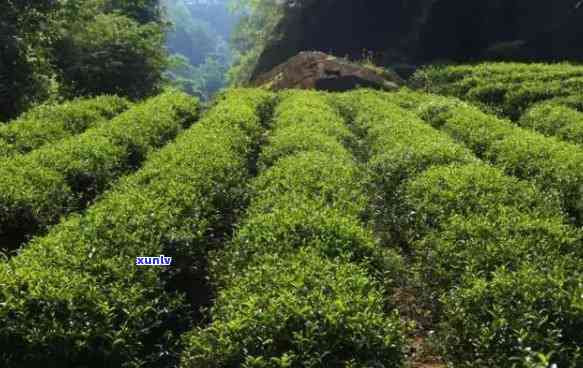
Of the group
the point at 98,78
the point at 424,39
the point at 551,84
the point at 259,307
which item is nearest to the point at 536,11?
the point at 424,39

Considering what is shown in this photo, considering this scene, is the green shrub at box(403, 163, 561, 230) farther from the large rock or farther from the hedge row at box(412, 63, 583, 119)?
the large rock

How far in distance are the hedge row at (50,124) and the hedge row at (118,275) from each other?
5.14 m

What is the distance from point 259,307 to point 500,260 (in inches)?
129

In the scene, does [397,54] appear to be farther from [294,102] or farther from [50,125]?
[50,125]

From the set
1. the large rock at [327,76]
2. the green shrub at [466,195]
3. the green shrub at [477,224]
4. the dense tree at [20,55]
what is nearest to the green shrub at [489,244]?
the green shrub at [477,224]

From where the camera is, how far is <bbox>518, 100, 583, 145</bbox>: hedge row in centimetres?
1532

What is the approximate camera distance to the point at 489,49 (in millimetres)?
33938

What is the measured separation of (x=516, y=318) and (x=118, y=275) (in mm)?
4718

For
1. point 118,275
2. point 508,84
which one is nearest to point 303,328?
point 118,275

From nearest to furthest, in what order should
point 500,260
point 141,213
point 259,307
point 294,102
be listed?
point 259,307 < point 500,260 < point 141,213 < point 294,102

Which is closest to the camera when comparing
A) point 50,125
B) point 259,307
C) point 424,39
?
point 259,307

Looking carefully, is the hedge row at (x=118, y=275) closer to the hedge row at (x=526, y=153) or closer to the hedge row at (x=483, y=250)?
the hedge row at (x=483, y=250)

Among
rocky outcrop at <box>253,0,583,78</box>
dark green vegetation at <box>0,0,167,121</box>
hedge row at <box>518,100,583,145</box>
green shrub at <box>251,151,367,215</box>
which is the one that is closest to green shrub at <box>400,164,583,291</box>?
green shrub at <box>251,151,367,215</box>

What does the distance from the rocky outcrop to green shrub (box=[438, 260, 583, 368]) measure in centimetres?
2895
